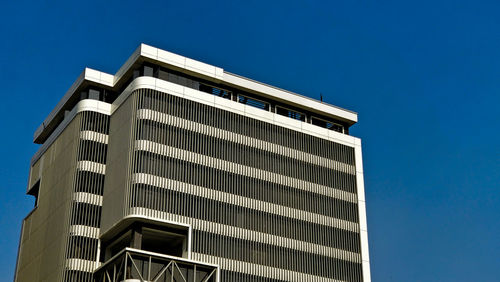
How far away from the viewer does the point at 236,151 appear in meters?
105

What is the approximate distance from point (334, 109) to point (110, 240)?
134ft

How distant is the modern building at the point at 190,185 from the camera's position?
9581 centimetres

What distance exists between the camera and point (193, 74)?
10694cm

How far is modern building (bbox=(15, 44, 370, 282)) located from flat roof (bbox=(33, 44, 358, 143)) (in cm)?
20

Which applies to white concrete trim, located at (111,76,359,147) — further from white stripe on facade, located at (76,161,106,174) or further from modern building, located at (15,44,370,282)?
white stripe on facade, located at (76,161,106,174)

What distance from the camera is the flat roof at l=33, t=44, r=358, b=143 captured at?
10475 cm

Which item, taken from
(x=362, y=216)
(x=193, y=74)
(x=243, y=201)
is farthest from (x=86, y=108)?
(x=362, y=216)

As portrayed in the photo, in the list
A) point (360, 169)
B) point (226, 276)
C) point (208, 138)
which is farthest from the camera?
point (360, 169)

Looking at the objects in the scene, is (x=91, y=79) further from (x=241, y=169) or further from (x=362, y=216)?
(x=362, y=216)

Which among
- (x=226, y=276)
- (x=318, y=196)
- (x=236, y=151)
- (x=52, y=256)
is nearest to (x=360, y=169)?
(x=318, y=196)

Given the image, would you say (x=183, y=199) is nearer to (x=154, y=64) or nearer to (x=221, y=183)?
(x=221, y=183)

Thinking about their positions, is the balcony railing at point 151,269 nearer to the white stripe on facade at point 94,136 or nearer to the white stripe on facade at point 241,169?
the white stripe on facade at point 241,169

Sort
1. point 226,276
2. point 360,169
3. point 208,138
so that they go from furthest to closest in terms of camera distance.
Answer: point 360,169 < point 208,138 < point 226,276

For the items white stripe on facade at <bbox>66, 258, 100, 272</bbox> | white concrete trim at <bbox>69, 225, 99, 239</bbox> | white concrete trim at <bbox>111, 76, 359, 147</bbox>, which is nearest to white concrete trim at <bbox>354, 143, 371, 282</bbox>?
white concrete trim at <bbox>111, 76, 359, 147</bbox>
